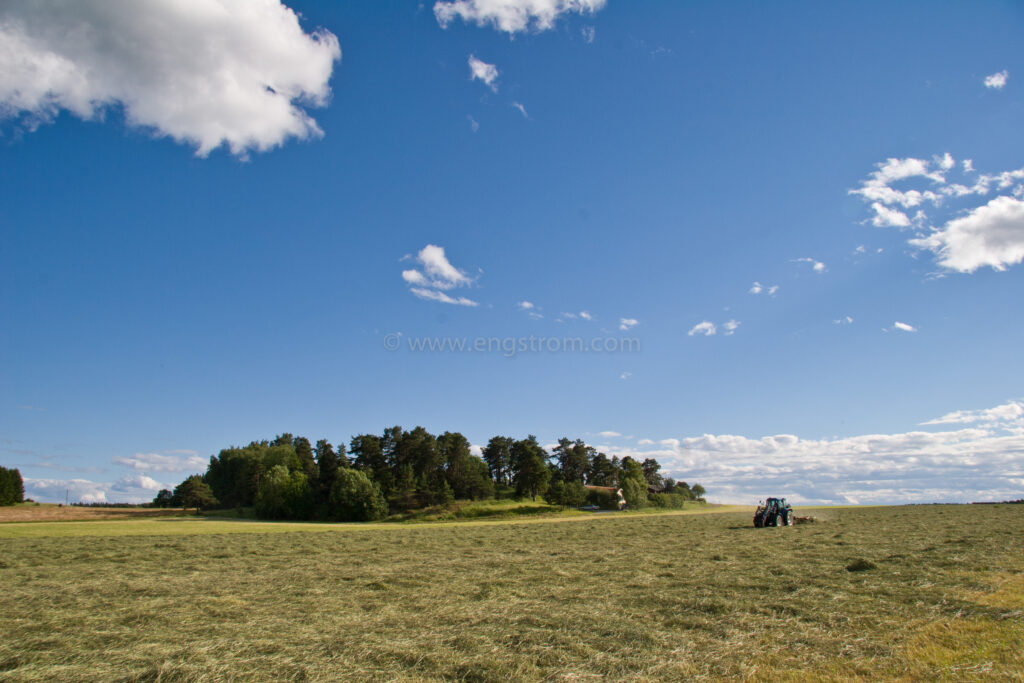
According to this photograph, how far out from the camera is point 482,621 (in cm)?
888

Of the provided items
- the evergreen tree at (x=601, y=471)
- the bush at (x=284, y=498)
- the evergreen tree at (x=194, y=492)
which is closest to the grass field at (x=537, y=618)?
the bush at (x=284, y=498)

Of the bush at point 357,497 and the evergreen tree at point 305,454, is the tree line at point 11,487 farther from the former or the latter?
the bush at point 357,497

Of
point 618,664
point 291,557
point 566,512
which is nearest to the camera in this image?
point 618,664

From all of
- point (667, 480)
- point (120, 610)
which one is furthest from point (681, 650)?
point (667, 480)

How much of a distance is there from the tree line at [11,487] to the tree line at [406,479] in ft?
94.1

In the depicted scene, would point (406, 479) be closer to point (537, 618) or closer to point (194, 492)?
point (194, 492)

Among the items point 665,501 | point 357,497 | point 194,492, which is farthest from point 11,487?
point 665,501

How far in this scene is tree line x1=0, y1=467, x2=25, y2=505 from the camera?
3928 inches

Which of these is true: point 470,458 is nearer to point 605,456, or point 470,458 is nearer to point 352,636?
point 605,456

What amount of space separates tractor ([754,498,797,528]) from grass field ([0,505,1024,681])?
1495cm

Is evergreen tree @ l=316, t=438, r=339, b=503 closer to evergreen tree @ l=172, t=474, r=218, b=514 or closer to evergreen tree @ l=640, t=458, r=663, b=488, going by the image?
evergreen tree @ l=172, t=474, r=218, b=514

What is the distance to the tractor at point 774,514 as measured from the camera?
32.1m

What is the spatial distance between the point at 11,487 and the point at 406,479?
86.3m

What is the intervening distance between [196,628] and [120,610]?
2.85 metres
